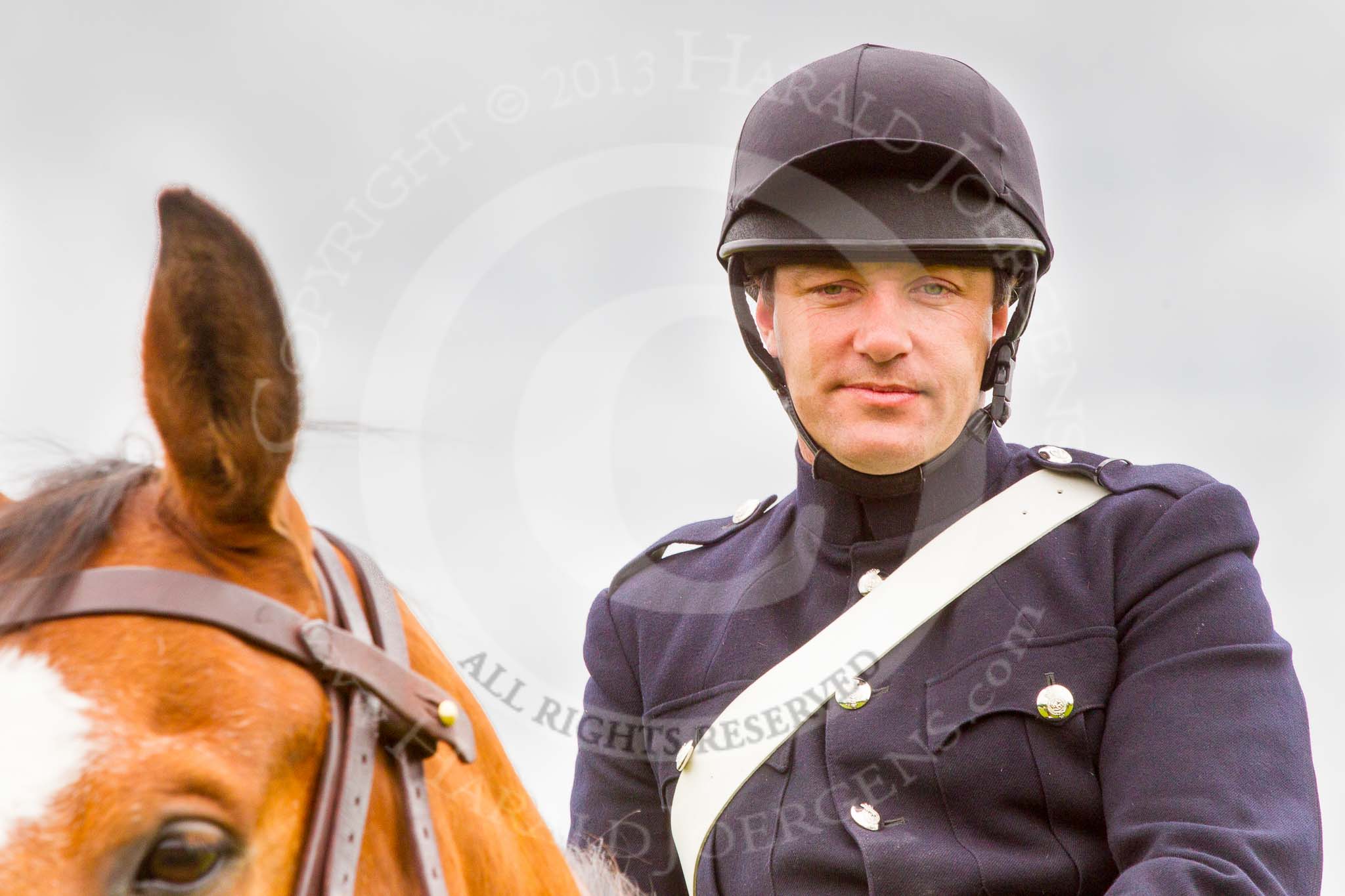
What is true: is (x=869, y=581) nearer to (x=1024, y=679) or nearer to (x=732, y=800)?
(x=1024, y=679)

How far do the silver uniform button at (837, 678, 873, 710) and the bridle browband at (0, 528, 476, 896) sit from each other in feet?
4.18

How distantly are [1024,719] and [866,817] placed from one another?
1.24ft

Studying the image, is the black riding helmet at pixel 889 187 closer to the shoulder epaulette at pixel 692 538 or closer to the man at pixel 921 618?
the man at pixel 921 618

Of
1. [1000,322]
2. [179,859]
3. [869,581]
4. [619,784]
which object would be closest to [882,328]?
[1000,322]

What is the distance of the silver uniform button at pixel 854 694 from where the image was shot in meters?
2.89

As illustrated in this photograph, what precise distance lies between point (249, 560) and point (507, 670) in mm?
1328

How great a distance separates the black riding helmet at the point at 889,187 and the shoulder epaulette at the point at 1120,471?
148mm

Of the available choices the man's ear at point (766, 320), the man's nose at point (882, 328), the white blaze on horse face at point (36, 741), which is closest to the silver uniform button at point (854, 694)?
the man's nose at point (882, 328)

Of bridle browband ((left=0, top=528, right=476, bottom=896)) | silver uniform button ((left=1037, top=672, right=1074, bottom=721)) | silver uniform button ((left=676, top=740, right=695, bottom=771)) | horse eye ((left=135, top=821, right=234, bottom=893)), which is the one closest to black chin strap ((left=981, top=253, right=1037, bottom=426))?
silver uniform button ((left=1037, top=672, right=1074, bottom=721))

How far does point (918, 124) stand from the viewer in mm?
3295

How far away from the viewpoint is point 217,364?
1556 millimetres

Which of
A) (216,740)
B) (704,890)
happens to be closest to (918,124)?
(704,890)

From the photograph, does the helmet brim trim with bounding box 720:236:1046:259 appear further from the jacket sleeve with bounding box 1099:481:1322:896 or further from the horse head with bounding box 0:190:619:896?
the horse head with bounding box 0:190:619:896

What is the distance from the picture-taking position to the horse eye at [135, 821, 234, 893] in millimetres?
1430
